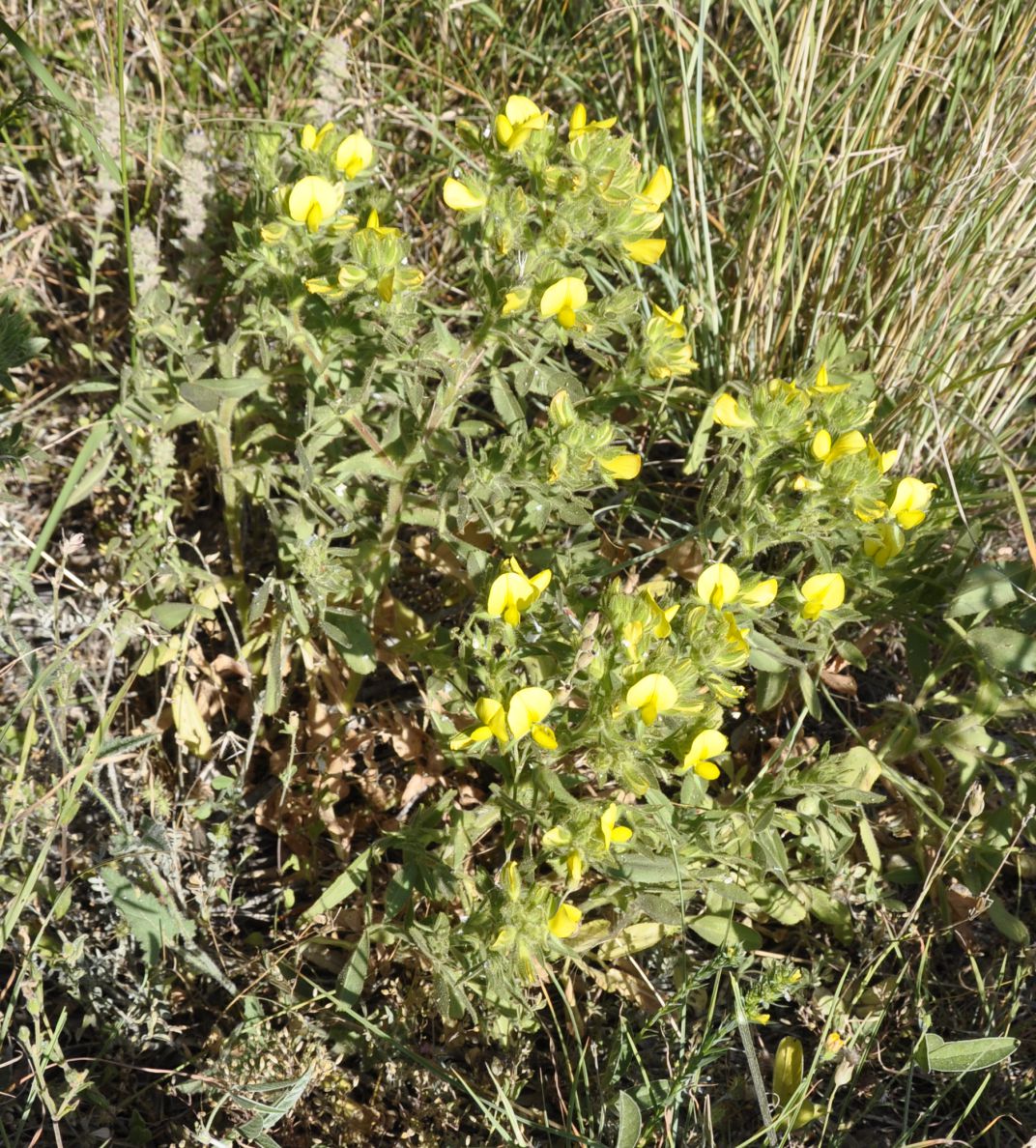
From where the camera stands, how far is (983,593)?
2061 millimetres

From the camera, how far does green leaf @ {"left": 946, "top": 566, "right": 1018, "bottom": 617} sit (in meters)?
2.05

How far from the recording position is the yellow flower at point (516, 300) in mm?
1808

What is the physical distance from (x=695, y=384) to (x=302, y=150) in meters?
1.05

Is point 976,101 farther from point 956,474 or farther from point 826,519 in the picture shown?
point 826,519

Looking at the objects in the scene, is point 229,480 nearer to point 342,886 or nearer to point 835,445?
point 342,886

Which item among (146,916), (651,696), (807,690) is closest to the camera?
(651,696)

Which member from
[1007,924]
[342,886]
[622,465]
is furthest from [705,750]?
[1007,924]

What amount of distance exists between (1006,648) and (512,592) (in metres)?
0.91

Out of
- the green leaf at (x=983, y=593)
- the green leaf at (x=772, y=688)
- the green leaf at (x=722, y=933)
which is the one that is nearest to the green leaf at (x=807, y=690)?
the green leaf at (x=772, y=688)

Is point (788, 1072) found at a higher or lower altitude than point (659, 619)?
lower

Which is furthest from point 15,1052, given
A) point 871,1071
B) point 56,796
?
point 871,1071

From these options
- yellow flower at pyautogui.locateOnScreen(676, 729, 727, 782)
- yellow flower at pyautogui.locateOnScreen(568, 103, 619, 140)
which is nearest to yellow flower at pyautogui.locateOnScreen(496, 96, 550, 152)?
yellow flower at pyautogui.locateOnScreen(568, 103, 619, 140)

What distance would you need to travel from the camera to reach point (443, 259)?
2.79 meters

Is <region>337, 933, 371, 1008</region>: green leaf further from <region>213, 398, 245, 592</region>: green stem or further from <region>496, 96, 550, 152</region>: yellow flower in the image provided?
<region>496, 96, 550, 152</region>: yellow flower
